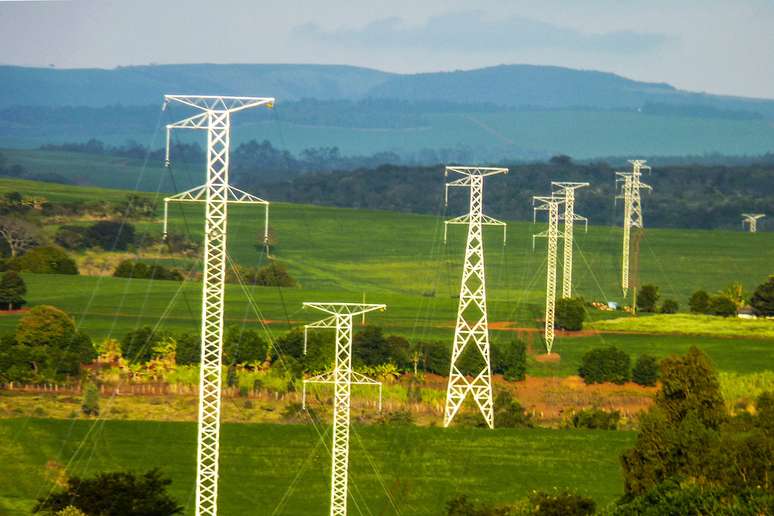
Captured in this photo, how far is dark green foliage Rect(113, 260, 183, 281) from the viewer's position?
10739 cm

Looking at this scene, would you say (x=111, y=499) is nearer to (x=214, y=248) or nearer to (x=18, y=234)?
(x=214, y=248)

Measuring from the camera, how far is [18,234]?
5162 inches

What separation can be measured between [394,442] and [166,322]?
3031 cm

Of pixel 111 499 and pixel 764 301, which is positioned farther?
pixel 764 301

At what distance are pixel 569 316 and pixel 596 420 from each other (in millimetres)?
24855

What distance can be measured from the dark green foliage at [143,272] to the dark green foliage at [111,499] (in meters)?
62.6

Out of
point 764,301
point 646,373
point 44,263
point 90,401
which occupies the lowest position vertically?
point 90,401

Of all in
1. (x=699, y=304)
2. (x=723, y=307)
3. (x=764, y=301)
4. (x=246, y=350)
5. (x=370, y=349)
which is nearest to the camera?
(x=246, y=350)

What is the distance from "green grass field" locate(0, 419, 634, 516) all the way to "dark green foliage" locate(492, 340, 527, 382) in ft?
41.7

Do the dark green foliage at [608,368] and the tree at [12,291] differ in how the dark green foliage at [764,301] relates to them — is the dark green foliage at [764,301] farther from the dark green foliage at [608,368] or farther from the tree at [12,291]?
the tree at [12,291]

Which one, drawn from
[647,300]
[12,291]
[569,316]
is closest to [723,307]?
[647,300]

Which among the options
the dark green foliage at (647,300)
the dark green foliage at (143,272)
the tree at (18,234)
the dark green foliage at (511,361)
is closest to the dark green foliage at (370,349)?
the dark green foliage at (511,361)

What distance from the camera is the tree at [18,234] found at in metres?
127

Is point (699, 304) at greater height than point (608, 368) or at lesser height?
greater
